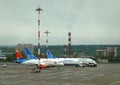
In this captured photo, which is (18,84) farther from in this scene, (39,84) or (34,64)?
(34,64)

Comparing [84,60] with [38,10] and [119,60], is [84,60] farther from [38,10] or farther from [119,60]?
[119,60]

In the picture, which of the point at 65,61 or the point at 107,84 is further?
the point at 65,61

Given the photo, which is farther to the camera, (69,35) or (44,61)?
(69,35)

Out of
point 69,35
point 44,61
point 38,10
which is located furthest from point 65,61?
point 38,10

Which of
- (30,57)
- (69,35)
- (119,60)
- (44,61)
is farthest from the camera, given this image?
(119,60)

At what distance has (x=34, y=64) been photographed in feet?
364

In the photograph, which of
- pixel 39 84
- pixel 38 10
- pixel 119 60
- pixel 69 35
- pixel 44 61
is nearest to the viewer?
pixel 39 84

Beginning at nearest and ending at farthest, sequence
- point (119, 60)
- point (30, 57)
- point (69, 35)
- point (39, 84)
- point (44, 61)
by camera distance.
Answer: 1. point (39, 84)
2. point (44, 61)
3. point (30, 57)
4. point (69, 35)
5. point (119, 60)

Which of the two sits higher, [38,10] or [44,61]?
[38,10]

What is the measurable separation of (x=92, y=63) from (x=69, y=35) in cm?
2779

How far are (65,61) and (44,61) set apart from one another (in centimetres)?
1735

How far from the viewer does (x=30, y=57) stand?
122375 mm

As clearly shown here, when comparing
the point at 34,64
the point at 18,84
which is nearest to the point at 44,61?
the point at 34,64

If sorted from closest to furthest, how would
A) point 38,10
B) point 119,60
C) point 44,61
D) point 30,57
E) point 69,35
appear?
point 38,10 < point 44,61 < point 30,57 < point 69,35 < point 119,60
